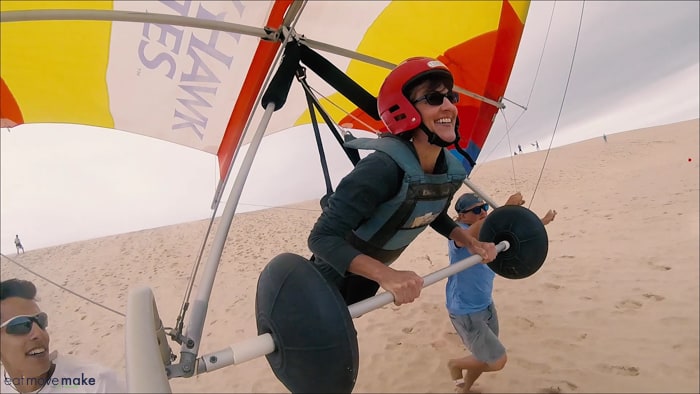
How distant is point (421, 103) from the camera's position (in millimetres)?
1736

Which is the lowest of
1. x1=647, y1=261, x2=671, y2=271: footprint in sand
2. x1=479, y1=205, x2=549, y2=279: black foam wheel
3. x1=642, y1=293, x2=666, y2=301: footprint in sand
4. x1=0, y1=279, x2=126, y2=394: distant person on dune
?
x1=642, y1=293, x2=666, y2=301: footprint in sand

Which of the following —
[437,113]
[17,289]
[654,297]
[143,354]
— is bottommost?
[654,297]

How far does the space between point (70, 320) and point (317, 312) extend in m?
1.23

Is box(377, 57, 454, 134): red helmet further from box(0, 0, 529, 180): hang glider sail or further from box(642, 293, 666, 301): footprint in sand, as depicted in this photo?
box(642, 293, 666, 301): footprint in sand

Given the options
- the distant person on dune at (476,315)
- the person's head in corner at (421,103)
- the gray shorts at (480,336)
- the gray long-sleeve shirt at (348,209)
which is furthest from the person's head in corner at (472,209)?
the gray long-sleeve shirt at (348,209)

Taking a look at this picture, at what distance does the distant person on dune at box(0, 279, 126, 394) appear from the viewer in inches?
48.9

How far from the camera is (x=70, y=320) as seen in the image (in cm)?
160

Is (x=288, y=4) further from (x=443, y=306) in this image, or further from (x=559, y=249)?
(x=559, y=249)

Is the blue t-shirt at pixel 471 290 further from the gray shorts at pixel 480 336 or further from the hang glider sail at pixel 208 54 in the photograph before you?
the hang glider sail at pixel 208 54

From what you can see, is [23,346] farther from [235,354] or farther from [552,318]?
[552,318]

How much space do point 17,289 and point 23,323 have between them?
144 millimetres

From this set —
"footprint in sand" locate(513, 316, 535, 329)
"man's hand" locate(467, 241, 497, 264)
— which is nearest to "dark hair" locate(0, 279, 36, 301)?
"man's hand" locate(467, 241, 497, 264)

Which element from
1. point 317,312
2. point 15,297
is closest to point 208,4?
point 15,297

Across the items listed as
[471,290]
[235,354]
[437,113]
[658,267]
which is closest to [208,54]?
[437,113]
